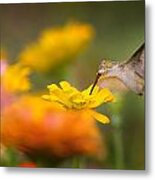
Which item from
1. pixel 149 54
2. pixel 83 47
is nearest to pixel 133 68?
pixel 149 54

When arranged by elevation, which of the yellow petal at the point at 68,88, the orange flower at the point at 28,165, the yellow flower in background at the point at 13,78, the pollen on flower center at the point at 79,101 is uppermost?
the yellow flower in background at the point at 13,78

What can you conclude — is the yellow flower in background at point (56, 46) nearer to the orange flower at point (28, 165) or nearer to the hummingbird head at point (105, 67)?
the hummingbird head at point (105, 67)

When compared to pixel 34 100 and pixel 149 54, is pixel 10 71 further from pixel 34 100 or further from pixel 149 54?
pixel 149 54

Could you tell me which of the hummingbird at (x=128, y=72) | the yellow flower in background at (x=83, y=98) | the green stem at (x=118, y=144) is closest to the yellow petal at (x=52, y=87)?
the yellow flower in background at (x=83, y=98)

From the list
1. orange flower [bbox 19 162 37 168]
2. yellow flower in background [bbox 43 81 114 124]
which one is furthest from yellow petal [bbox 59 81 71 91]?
orange flower [bbox 19 162 37 168]

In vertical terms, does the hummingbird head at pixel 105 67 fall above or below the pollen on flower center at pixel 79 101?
above

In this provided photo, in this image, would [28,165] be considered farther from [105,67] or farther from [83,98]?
[105,67]

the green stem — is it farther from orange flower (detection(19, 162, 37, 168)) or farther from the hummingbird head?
orange flower (detection(19, 162, 37, 168))
